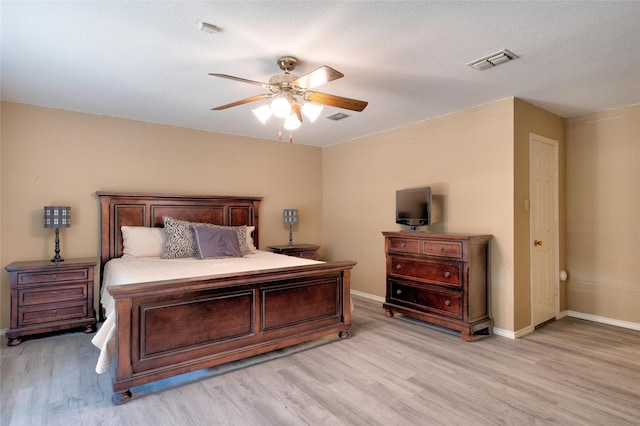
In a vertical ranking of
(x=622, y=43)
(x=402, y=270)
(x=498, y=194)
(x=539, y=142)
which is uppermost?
(x=622, y=43)

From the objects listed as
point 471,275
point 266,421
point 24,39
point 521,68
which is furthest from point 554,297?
point 24,39

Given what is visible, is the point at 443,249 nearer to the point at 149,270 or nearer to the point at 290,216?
the point at 290,216

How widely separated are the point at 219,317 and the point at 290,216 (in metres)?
2.83

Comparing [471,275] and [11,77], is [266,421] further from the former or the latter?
[11,77]

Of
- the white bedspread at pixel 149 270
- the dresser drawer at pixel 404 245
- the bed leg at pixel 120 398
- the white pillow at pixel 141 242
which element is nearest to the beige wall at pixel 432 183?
the dresser drawer at pixel 404 245

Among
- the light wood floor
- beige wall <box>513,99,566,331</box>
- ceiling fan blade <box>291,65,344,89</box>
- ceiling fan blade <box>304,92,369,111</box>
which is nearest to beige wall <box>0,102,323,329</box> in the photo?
the light wood floor

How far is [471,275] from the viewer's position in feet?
11.5

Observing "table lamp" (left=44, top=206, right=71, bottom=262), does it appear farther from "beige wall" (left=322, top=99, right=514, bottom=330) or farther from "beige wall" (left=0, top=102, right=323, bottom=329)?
"beige wall" (left=322, top=99, right=514, bottom=330)

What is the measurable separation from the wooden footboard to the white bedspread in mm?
134

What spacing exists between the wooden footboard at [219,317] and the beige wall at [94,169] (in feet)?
7.40

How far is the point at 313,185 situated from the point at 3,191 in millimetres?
4000

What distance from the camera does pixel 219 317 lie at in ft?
9.02

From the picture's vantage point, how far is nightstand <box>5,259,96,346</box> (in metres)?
3.34

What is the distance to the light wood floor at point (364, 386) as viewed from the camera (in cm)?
216
